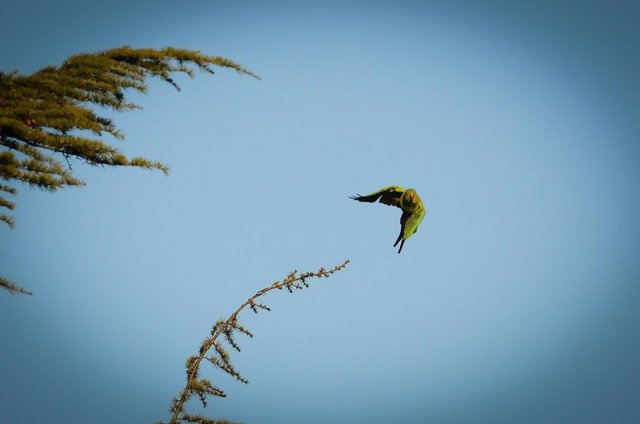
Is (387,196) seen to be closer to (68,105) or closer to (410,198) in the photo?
(410,198)

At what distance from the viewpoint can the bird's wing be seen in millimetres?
4219

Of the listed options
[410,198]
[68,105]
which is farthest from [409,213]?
[68,105]

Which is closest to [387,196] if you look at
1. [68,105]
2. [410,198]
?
[410,198]

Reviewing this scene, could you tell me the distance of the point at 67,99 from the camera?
13.3 ft

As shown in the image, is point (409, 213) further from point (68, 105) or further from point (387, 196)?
point (68, 105)

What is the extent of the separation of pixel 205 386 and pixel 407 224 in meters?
1.77

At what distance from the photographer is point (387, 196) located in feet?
14.1

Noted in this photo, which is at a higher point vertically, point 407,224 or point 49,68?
point 49,68

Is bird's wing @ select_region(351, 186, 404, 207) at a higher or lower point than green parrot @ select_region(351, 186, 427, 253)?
higher

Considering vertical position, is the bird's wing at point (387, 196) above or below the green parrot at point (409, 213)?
above

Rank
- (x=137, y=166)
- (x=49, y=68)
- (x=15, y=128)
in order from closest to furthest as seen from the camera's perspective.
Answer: (x=15, y=128) → (x=137, y=166) → (x=49, y=68)

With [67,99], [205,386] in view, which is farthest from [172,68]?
[205,386]

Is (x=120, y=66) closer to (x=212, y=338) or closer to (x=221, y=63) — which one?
(x=221, y=63)

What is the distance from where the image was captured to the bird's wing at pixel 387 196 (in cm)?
422
